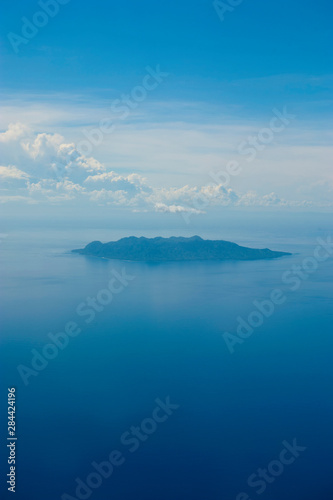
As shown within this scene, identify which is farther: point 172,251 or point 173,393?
point 172,251

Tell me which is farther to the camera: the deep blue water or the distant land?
the distant land

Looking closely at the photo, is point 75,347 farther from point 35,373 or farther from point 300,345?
point 300,345

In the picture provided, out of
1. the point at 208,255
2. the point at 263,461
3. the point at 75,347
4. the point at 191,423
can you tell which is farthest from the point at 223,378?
the point at 208,255

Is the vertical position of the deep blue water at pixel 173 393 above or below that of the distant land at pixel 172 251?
below

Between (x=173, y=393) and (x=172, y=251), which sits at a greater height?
(x=172, y=251)
